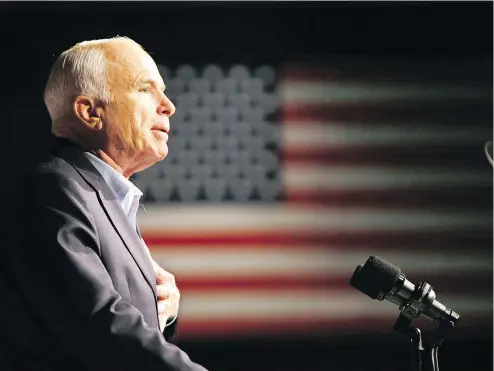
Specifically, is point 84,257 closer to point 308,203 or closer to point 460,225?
point 308,203

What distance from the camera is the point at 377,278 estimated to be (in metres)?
1.59

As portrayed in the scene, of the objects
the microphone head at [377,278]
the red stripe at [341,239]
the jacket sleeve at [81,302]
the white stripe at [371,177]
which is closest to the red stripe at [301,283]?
the red stripe at [341,239]

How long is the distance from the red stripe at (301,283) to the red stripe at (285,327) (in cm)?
14

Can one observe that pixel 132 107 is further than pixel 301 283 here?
No

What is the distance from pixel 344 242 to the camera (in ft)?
11.4

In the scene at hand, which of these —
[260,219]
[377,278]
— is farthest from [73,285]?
[260,219]

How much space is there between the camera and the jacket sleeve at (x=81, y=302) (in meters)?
1.17

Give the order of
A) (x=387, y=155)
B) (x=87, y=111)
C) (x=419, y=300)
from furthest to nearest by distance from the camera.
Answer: (x=387, y=155) < (x=419, y=300) < (x=87, y=111)

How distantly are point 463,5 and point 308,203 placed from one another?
1163mm

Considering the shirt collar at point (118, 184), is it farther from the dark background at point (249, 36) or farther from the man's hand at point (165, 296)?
the dark background at point (249, 36)

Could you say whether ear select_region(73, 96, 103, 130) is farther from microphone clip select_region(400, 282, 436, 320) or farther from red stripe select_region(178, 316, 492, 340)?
red stripe select_region(178, 316, 492, 340)

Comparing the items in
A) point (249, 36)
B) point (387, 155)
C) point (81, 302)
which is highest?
point (249, 36)

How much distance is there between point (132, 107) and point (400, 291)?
0.64m

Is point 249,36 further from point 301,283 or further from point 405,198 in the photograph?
point 301,283
